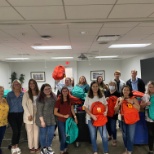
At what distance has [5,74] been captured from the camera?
1033 cm

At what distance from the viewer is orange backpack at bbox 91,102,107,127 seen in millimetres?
3184

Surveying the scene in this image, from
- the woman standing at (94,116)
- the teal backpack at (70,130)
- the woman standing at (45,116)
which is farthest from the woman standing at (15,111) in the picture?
the woman standing at (94,116)

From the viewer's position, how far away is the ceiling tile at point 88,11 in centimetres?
236

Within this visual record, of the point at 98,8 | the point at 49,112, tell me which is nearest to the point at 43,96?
the point at 49,112

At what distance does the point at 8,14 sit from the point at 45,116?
1743 mm

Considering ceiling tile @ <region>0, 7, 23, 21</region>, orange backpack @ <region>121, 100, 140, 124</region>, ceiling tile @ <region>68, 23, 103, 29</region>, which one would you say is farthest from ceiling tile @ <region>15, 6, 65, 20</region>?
orange backpack @ <region>121, 100, 140, 124</region>

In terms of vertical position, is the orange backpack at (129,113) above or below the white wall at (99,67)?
below

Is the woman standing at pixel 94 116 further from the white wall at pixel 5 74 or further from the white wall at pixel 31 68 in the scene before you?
the white wall at pixel 31 68

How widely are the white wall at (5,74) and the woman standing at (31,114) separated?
689cm

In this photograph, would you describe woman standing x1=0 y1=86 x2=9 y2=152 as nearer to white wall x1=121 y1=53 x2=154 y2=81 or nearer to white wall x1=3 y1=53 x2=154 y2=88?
white wall x1=121 y1=53 x2=154 y2=81

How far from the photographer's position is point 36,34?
12.4 feet

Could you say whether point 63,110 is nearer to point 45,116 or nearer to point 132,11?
point 45,116

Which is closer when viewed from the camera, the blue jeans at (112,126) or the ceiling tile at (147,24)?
the ceiling tile at (147,24)

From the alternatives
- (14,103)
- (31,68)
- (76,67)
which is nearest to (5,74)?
(31,68)
